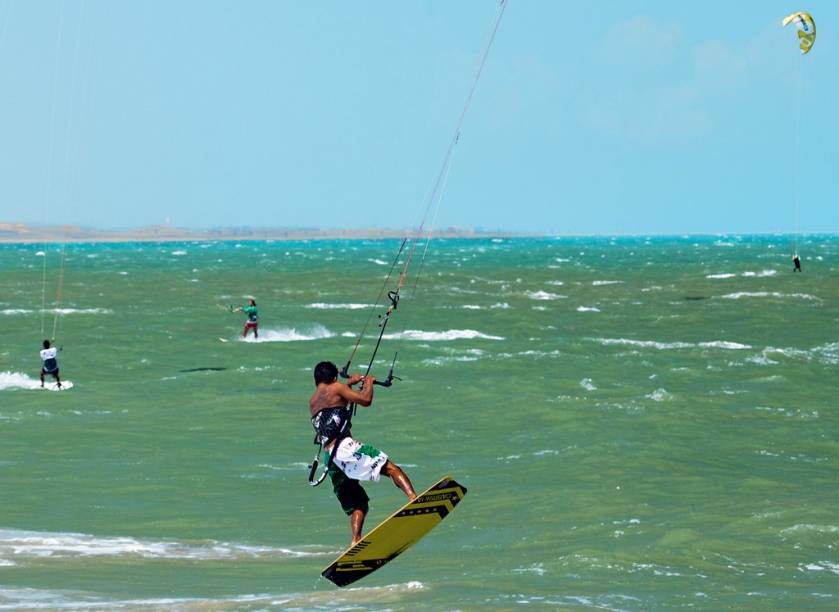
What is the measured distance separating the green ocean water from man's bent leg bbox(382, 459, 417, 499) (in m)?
0.99

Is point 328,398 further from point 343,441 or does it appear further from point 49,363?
point 49,363

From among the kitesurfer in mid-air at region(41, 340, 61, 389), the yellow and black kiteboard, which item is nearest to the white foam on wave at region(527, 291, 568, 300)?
the kitesurfer in mid-air at region(41, 340, 61, 389)

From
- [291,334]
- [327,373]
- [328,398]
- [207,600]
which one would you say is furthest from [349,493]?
[291,334]

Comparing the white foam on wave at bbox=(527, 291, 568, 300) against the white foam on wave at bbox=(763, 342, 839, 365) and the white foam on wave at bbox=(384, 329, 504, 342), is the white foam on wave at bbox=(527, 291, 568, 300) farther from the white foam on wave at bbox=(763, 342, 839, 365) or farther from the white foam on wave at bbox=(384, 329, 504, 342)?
the white foam on wave at bbox=(763, 342, 839, 365)

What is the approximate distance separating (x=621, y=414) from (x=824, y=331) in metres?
21.9

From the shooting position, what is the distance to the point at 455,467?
20219 mm

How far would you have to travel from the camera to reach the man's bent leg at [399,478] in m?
11.9

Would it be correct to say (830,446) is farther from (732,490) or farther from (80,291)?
(80,291)

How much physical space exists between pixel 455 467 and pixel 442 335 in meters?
23.8

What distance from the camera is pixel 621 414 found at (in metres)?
25.5

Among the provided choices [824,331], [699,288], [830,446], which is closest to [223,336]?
[824,331]

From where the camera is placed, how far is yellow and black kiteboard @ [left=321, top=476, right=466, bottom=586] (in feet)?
38.9

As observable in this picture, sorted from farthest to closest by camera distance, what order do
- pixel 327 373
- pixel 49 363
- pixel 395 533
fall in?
pixel 49 363
pixel 395 533
pixel 327 373

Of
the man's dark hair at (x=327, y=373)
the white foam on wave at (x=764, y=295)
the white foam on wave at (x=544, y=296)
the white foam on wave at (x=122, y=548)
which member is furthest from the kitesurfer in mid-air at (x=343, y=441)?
the white foam on wave at (x=544, y=296)
